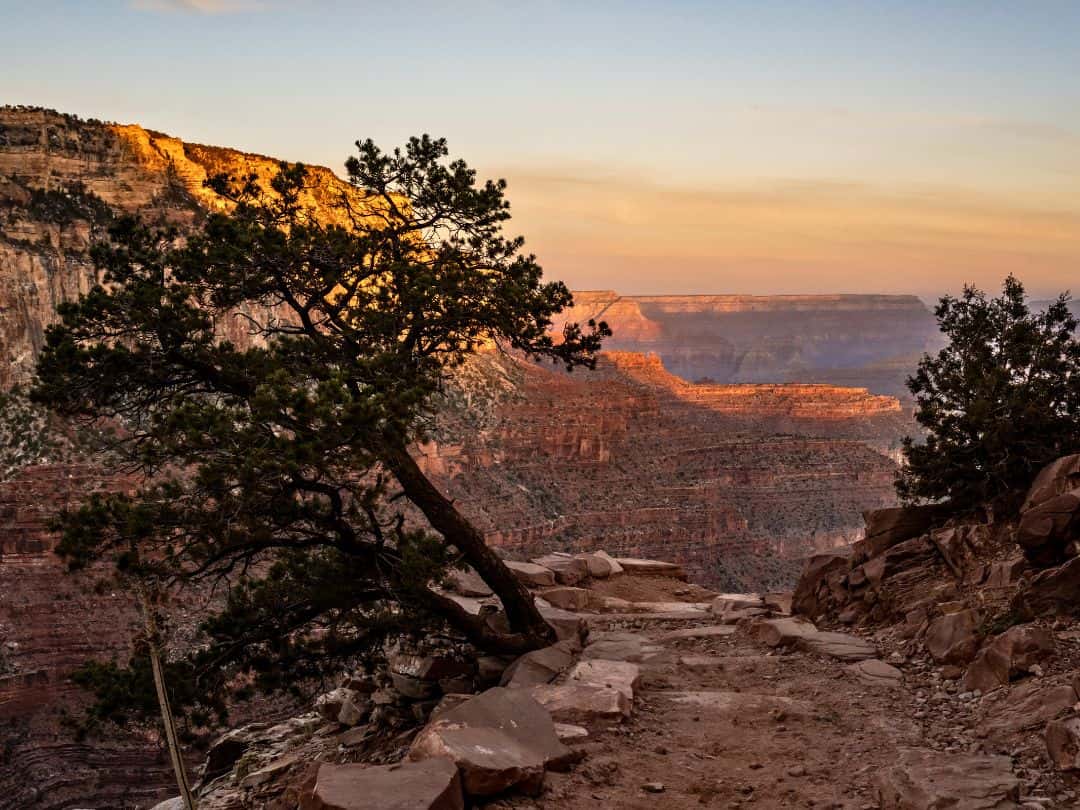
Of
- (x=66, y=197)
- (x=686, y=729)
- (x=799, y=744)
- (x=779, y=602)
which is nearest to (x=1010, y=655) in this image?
(x=799, y=744)

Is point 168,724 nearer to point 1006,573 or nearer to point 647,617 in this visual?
point 1006,573

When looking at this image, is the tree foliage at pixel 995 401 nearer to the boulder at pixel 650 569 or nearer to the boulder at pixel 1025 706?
the boulder at pixel 1025 706

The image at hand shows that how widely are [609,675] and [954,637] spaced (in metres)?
4.13

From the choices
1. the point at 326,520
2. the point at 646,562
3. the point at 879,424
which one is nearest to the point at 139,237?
the point at 326,520

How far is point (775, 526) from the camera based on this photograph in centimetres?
9138

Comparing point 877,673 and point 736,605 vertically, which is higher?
point 877,673

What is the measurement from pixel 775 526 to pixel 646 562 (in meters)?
68.5

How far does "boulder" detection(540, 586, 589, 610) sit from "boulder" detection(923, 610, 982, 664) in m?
8.56

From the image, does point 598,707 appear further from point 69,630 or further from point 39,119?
point 39,119

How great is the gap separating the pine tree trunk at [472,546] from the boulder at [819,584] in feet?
16.8

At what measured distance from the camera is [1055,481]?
41.7 ft

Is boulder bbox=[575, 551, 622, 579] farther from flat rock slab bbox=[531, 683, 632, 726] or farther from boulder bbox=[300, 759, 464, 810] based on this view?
boulder bbox=[300, 759, 464, 810]

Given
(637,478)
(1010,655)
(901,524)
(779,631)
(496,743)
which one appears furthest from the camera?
(637,478)

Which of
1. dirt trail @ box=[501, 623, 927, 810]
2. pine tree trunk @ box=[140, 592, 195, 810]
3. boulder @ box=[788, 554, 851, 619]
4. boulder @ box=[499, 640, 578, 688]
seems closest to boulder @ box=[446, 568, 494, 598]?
boulder @ box=[788, 554, 851, 619]
